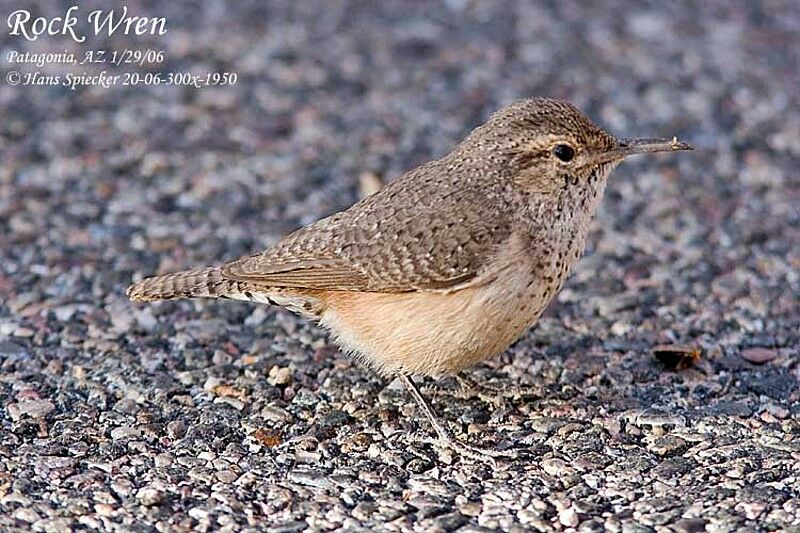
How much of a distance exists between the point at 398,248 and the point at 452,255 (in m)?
0.26

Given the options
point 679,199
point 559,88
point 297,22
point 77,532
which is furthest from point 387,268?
point 297,22

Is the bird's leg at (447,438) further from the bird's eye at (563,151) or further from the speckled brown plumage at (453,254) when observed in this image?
the bird's eye at (563,151)

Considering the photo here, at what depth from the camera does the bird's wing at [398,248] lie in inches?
219

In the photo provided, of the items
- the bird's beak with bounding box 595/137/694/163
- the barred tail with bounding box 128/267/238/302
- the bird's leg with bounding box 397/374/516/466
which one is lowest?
the bird's leg with bounding box 397/374/516/466

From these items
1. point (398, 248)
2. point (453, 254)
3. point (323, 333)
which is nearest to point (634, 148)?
point (453, 254)

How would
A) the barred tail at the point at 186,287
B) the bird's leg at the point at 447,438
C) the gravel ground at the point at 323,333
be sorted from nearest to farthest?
the gravel ground at the point at 323,333 < the bird's leg at the point at 447,438 < the barred tail at the point at 186,287

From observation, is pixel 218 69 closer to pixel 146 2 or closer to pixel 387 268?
pixel 146 2

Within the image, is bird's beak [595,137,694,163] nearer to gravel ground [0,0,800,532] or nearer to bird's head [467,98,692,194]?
bird's head [467,98,692,194]

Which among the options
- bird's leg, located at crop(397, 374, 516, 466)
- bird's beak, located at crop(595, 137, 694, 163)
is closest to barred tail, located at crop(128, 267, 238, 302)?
bird's leg, located at crop(397, 374, 516, 466)

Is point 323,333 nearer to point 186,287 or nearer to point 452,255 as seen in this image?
point 186,287

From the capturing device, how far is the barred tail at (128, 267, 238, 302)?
5.86m

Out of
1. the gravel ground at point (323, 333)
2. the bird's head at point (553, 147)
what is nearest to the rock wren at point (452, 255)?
the bird's head at point (553, 147)

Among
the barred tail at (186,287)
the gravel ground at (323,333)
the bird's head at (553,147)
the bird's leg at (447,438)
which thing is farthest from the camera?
the barred tail at (186,287)

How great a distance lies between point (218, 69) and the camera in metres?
9.57
